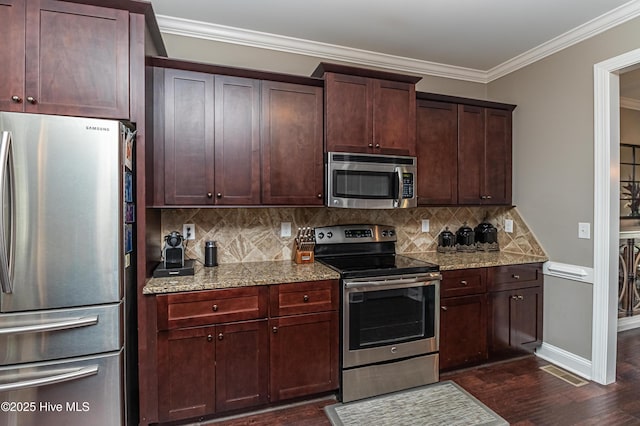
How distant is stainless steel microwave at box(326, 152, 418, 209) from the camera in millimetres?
2555

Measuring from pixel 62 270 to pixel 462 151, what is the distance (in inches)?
121

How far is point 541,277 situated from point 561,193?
762mm

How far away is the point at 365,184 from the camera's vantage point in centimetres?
265

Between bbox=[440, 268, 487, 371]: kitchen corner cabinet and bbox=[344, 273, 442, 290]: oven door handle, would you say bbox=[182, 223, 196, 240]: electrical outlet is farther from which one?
bbox=[440, 268, 487, 371]: kitchen corner cabinet

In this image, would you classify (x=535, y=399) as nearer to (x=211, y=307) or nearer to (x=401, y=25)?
(x=211, y=307)

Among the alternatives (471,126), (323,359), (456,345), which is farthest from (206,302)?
(471,126)

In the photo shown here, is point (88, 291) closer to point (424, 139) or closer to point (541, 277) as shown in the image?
point (424, 139)

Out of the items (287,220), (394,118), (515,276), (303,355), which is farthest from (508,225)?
(303,355)

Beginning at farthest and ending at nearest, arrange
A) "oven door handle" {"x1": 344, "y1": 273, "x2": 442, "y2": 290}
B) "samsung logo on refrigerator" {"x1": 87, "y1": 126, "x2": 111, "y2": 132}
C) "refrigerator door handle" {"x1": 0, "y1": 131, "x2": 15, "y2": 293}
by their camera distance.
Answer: "oven door handle" {"x1": 344, "y1": 273, "x2": 442, "y2": 290}
"samsung logo on refrigerator" {"x1": 87, "y1": 126, "x2": 111, "y2": 132}
"refrigerator door handle" {"x1": 0, "y1": 131, "x2": 15, "y2": 293}

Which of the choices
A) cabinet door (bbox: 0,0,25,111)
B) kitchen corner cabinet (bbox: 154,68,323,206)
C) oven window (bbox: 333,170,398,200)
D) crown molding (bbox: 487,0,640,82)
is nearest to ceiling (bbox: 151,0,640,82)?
crown molding (bbox: 487,0,640,82)

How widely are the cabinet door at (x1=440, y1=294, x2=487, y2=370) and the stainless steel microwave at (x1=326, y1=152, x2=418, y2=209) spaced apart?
0.89 m

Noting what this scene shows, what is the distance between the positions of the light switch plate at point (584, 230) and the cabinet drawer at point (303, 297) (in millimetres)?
2069

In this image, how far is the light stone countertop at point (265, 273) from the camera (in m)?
2.06

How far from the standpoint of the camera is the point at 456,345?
2.73 metres
